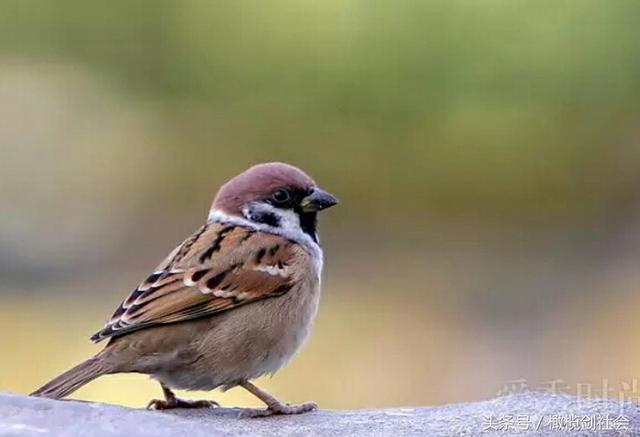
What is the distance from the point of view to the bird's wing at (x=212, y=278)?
11.8 feet

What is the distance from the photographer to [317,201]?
12.7 ft

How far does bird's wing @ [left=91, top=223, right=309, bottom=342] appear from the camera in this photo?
3.60 meters

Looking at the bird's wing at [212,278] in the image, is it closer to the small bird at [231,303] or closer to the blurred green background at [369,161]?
the small bird at [231,303]

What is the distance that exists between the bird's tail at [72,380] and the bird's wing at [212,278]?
0.10m

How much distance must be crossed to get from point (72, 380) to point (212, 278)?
0.46 meters

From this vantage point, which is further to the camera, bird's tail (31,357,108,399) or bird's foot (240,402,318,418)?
bird's foot (240,402,318,418)

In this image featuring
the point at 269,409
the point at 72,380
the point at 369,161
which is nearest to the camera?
the point at 72,380

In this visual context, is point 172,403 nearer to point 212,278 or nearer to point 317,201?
point 212,278

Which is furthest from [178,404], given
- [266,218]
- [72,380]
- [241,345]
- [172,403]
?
[266,218]

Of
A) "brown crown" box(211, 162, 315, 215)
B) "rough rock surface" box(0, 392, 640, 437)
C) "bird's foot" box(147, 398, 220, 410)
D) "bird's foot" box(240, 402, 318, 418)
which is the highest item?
"brown crown" box(211, 162, 315, 215)

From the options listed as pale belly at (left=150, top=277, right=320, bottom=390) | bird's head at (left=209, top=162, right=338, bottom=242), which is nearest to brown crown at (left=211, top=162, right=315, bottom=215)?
bird's head at (left=209, top=162, right=338, bottom=242)

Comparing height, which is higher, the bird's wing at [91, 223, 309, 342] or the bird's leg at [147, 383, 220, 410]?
the bird's wing at [91, 223, 309, 342]

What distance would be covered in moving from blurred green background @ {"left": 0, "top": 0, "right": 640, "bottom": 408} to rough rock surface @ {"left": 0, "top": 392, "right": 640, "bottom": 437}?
224 cm

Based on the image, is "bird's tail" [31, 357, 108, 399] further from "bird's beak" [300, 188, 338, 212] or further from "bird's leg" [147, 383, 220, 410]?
"bird's beak" [300, 188, 338, 212]
